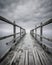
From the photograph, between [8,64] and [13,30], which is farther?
[13,30]

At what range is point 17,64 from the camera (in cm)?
135

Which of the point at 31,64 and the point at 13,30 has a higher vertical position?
the point at 13,30

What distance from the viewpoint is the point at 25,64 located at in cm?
135

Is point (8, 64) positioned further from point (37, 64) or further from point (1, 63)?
point (37, 64)

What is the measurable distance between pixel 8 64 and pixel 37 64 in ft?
2.45

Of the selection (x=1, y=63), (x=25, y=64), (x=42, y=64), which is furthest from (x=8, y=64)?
(x=42, y=64)

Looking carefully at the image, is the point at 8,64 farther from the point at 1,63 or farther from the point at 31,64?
the point at 31,64

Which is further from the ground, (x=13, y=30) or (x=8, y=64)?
(x=13, y=30)

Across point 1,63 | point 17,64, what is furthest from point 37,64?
point 1,63

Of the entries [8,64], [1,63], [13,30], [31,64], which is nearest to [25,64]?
[31,64]

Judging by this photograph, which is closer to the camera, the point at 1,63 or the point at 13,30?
the point at 1,63

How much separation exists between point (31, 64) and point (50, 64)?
1.65 feet

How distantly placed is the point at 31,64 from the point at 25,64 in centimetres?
16

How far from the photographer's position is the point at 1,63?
4.53ft
